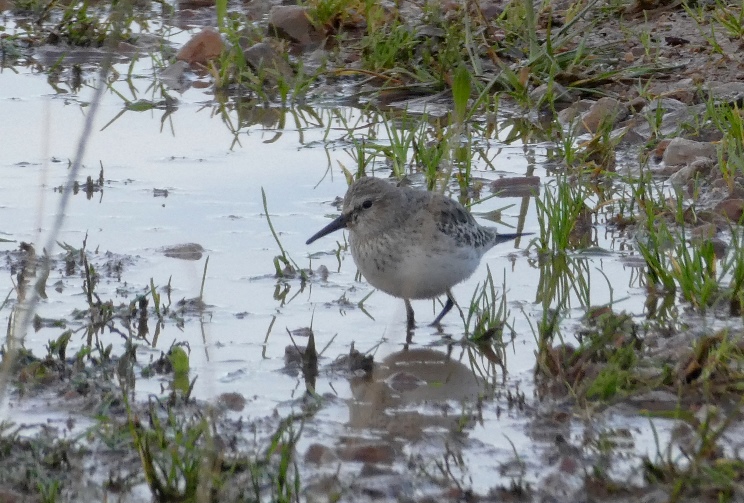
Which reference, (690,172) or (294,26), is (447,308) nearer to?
(690,172)

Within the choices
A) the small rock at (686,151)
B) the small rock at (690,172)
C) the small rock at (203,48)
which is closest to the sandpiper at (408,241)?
the small rock at (690,172)

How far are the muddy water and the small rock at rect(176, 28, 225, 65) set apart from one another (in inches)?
21.3

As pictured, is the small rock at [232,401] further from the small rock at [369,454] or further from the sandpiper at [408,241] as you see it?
the sandpiper at [408,241]

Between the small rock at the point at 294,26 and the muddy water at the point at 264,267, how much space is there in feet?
4.44

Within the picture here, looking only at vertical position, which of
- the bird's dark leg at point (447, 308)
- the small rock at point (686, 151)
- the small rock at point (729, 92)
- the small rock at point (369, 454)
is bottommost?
the bird's dark leg at point (447, 308)

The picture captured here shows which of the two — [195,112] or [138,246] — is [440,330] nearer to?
[138,246]

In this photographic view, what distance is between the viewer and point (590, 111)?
845 cm

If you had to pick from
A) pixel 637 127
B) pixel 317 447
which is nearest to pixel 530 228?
pixel 637 127

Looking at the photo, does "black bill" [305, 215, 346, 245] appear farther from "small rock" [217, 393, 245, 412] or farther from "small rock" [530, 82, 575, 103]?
"small rock" [530, 82, 575, 103]

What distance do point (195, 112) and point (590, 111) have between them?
10.3 feet

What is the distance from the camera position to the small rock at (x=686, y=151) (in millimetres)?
7555

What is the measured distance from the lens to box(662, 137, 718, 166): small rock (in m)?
7.55

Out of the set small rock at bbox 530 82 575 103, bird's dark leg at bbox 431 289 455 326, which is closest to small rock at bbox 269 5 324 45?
small rock at bbox 530 82 575 103

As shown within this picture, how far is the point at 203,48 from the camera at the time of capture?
10.1 m
